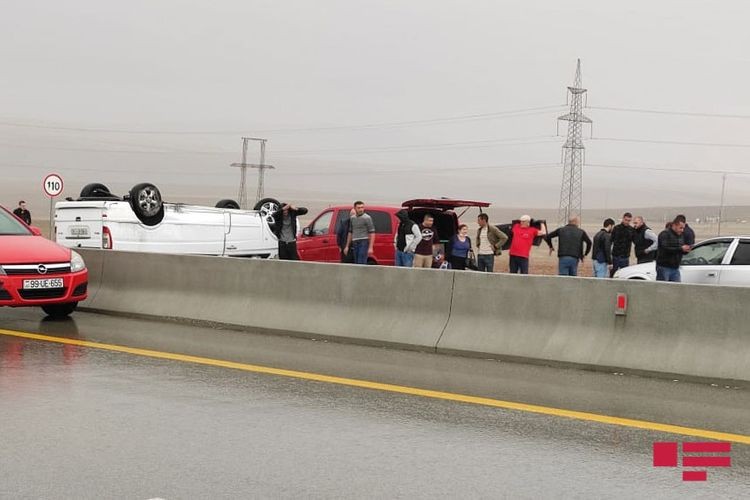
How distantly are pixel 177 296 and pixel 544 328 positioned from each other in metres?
5.53

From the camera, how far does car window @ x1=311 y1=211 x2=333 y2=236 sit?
71.2ft

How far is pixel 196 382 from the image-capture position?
889 centimetres

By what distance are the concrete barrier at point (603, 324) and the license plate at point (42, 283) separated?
4980mm

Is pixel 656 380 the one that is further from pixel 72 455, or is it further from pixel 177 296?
pixel 177 296

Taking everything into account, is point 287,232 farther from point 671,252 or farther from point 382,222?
point 671,252

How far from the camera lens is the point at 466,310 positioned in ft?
37.8

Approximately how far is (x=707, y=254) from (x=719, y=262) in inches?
11.7

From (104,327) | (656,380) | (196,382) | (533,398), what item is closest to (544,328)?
(656,380)

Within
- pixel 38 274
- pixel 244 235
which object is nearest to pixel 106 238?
pixel 244 235

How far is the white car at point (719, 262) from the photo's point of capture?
640 inches

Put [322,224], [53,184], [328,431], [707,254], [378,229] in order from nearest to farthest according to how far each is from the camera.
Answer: [328,431] → [707,254] → [378,229] → [322,224] → [53,184]

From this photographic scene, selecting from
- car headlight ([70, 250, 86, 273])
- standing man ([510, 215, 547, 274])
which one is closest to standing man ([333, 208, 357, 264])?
standing man ([510, 215, 547, 274])

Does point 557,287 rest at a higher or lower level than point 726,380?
higher
